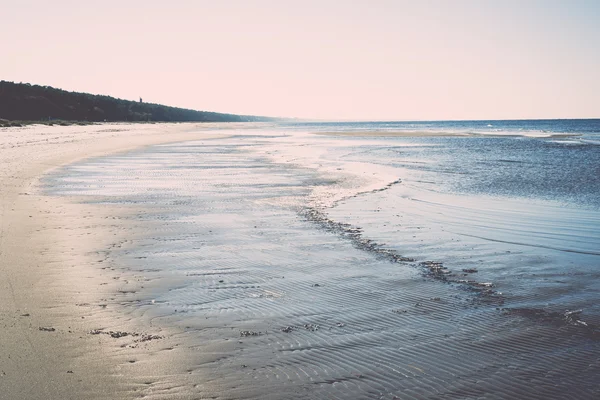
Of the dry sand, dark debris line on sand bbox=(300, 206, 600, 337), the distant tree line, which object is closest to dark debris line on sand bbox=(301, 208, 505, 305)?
dark debris line on sand bbox=(300, 206, 600, 337)

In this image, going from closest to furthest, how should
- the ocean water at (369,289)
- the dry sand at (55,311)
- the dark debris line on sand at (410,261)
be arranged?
the dry sand at (55,311)
the ocean water at (369,289)
the dark debris line on sand at (410,261)

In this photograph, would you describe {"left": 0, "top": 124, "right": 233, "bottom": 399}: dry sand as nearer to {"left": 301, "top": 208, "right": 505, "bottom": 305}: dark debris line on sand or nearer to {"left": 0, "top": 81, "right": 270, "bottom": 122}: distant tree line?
{"left": 301, "top": 208, "right": 505, "bottom": 305}: dark debris line on sand

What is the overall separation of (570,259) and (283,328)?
6306 millimetres

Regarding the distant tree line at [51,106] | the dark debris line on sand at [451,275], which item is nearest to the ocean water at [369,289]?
the dark debris line on sand at [451,275]

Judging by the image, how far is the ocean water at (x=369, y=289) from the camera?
197 inches

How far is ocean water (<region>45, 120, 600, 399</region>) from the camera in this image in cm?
501

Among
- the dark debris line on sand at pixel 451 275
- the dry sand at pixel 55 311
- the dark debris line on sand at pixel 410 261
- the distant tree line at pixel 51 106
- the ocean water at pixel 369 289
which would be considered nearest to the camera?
the dry sand at pixel 55 311

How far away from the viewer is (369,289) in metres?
7.75

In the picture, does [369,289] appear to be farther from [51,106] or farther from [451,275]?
[51,106]

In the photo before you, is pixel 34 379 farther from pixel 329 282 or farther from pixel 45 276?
pixel 329 282

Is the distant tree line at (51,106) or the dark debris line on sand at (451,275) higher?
the distant tree line at (51,106)

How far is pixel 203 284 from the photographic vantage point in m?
7.89

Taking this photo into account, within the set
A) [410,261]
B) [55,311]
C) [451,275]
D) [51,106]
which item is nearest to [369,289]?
[451,275]

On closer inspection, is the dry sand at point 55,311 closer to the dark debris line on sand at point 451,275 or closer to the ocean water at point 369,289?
the ocean water at point 369,289
